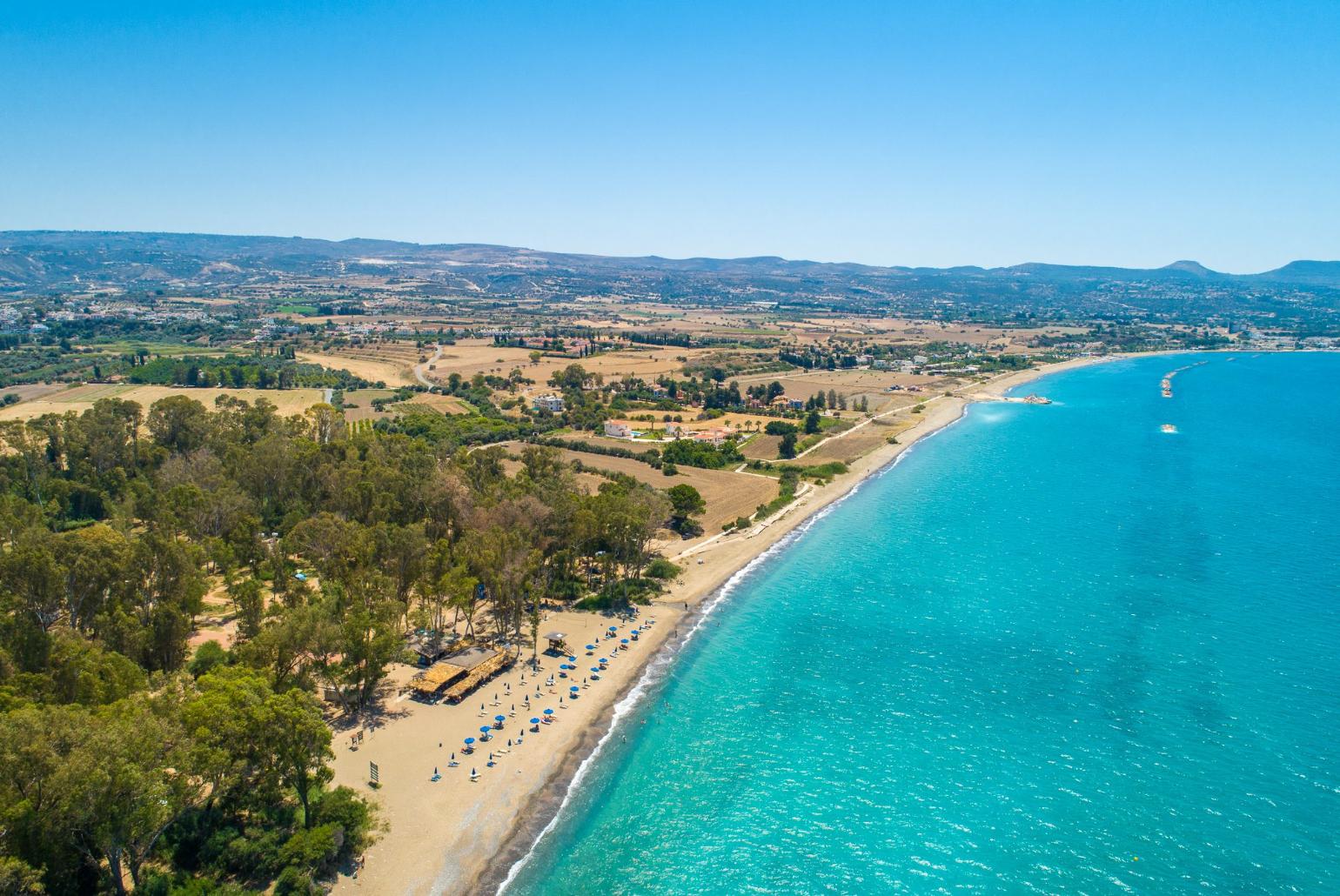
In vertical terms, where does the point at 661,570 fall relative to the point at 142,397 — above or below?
below

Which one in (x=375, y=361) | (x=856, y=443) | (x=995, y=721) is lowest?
(x=995, y=721)

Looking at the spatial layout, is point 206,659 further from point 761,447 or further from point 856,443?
point 856,443

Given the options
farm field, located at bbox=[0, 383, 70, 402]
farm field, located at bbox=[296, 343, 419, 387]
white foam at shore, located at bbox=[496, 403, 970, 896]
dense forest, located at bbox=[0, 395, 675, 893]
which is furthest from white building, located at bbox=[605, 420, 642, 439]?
farm field, located at bbox=[0, 383, 70, 402]

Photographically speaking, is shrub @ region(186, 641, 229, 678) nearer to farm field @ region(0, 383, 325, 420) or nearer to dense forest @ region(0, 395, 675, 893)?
dense forest @ region(0, 395, 675, 893)

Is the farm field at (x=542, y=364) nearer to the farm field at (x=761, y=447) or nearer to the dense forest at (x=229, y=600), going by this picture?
the farm field at (x=761, y=447)

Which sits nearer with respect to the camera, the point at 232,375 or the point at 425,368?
the point at 232,375

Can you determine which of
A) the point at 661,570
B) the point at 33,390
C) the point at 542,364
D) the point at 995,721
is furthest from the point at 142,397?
the point at 995,721

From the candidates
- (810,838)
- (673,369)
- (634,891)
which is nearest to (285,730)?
(634,891)

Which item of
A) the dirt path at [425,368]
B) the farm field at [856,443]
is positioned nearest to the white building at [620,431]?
the farm field at [856,443]
